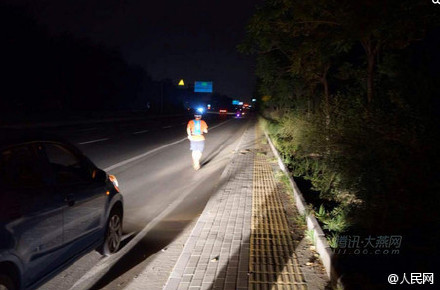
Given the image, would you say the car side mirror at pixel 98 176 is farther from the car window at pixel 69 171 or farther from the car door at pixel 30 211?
the car door at pixel 30 211

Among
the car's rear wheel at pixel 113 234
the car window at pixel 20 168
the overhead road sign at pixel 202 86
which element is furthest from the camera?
the overhead road sign at pixel 202 86

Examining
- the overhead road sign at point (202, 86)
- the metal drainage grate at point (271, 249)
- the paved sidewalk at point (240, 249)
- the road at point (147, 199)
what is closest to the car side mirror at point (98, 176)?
the road at point (147, 199)

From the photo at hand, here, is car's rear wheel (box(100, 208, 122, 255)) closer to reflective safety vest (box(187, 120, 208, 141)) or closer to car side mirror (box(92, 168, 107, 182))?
car side mirror (box(92, 168, 107, 182))

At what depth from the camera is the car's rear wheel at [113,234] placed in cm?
480

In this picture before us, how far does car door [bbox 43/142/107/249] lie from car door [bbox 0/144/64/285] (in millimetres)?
150

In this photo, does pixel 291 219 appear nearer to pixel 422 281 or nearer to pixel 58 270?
pixel 422 281

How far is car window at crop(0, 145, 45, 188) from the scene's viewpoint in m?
3.22

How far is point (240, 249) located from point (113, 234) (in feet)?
6.05

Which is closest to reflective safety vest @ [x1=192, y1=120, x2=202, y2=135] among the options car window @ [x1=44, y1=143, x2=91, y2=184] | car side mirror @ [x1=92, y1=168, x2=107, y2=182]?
car side mirror @ [x1=92, y1=168, x2=107, y2=182]

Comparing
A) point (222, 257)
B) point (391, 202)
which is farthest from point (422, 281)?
point (222, 257)

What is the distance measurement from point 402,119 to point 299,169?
536 centimetres

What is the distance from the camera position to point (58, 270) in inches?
144

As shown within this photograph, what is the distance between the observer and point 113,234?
5012 millimetres

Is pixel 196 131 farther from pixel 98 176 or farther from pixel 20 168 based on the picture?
pixel 20 168
